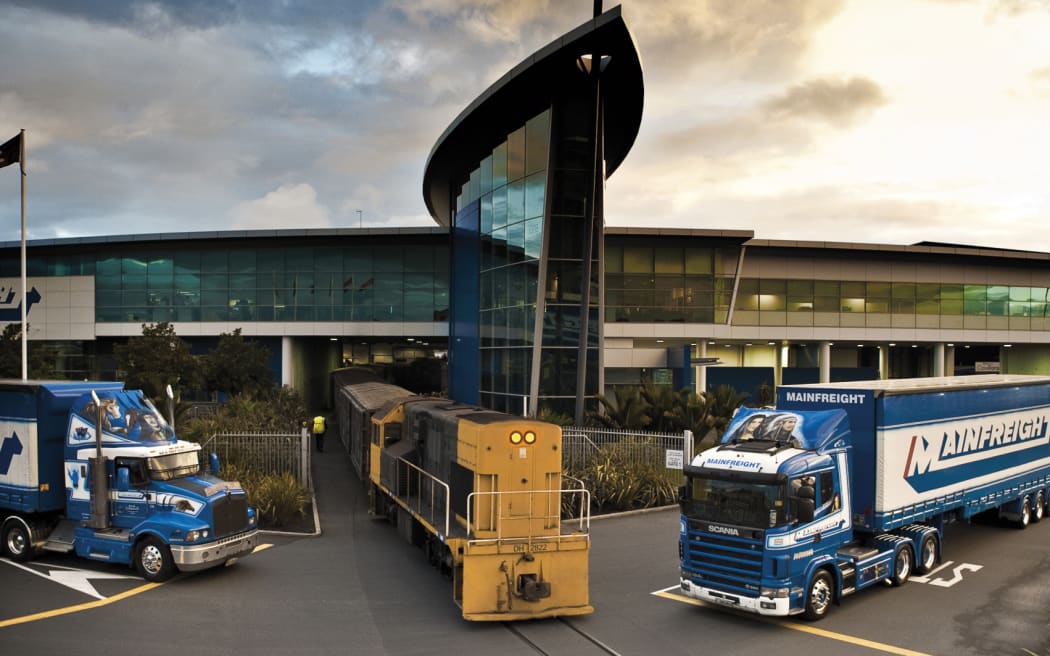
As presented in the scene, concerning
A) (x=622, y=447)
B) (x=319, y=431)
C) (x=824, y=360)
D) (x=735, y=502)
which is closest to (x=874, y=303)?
(x=824, y=360)

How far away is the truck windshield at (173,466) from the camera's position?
47.2ft

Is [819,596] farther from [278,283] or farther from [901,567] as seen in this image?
[278,283]

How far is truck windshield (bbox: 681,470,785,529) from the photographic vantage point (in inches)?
448

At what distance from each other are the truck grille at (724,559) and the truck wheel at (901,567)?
399 cm

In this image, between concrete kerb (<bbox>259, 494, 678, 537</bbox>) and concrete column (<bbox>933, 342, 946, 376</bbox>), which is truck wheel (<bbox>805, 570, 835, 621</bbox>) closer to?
concrete kerb (<bbox>259, 494, 678, 537</bbox>)

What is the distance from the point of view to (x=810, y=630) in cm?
1171

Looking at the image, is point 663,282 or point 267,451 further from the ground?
point 663,282

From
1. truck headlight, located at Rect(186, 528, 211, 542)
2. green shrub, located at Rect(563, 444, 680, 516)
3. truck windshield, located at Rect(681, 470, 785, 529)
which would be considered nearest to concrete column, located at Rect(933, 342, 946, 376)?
green shrub, located at Rect(563, 444, 680, 516)

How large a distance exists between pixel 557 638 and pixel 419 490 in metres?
5.14

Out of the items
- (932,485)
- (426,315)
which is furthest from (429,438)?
(426,315)

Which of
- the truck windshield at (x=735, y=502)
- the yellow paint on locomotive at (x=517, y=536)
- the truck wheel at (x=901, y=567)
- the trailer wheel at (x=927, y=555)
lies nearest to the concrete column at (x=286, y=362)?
the yellow paint on locomotive at (x=517, y=536)

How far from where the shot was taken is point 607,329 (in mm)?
39375

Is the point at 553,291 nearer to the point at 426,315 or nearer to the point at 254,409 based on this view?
the point at 254,409

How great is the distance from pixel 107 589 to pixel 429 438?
6334 mm
